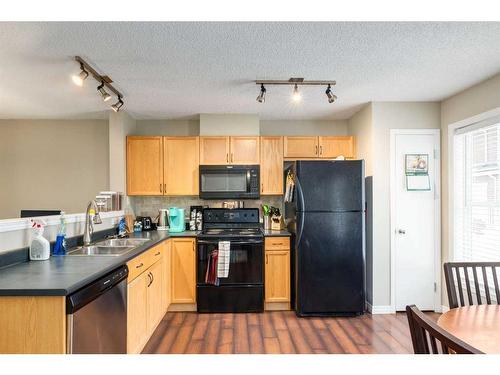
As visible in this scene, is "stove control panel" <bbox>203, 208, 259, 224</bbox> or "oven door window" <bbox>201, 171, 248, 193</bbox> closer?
"oven door window" <bbox>201, 171, 248, 193</bbox>

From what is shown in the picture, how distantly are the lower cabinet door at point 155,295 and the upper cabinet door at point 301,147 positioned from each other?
1921 millimetres

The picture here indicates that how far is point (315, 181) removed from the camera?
3.41 metres

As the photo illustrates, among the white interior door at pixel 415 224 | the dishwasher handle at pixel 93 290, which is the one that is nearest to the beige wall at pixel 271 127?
the white interior door at pixel 415 224

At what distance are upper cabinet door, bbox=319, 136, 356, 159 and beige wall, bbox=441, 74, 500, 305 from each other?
0.96m

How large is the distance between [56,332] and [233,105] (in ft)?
8.97

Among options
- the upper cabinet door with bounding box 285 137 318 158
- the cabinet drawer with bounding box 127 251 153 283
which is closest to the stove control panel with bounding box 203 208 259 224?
the upper cabinet door with bounding box 285 137 318 158

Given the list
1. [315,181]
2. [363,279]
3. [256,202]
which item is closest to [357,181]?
[315,181]

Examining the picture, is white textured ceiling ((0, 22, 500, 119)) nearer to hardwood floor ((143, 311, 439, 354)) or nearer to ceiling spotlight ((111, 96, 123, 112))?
ceiling spotlight ((111, 96, 123, 112))

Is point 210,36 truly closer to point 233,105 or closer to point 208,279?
point 233,105

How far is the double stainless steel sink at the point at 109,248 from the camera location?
250 centimetres

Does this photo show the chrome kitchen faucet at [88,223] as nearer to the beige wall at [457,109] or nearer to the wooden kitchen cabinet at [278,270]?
the wooden kitchen cabinet at [278,270]

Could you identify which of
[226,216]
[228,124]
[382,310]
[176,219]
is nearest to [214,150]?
[228,124]

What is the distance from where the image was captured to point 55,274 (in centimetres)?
175

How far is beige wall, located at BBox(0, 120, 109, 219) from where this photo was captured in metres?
4.25
